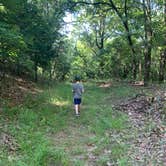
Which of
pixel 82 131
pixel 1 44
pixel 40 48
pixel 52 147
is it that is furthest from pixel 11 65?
pixel 52 147

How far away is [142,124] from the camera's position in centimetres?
1079

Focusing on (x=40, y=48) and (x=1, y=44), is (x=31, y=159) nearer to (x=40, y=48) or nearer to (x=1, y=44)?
(x=1, y=44)

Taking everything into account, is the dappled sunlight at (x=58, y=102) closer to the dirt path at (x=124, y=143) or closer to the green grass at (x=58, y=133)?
the green grass at (x=58, y=133)

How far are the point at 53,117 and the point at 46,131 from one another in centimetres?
170

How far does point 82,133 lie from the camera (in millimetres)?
10188

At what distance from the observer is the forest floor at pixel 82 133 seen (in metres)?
7.63

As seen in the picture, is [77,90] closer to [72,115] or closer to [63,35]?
[72,115]

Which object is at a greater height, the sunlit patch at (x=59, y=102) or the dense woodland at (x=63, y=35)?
A: the dense woodland at (x=63, y=35)

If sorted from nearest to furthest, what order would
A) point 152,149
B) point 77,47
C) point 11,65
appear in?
1. point 152,149
2. point 11,65
3. point 77,47

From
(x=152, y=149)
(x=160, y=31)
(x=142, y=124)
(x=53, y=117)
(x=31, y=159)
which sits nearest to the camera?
(x=31, y=159)

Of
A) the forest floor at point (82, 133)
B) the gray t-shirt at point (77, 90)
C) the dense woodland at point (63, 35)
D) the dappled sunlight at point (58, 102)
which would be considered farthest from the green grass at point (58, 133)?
the dense woodland at point (63, 35)

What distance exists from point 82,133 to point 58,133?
0.72 meters

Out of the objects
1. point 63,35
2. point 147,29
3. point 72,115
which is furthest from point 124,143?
point 63,35

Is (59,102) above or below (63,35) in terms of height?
below
